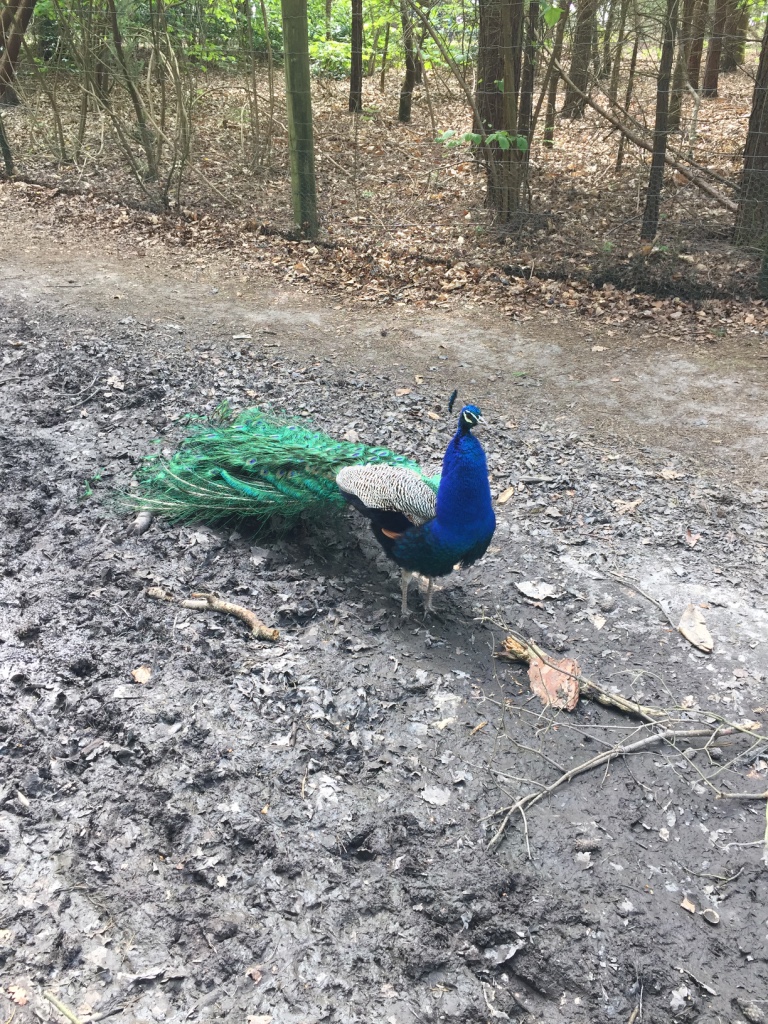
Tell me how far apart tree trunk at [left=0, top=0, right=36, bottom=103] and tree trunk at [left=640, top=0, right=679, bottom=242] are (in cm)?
884

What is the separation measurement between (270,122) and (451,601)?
24.3 ft

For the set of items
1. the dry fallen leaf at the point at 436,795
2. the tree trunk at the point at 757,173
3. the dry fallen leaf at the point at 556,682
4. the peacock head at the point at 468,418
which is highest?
the tree trunk at the point at 757,173

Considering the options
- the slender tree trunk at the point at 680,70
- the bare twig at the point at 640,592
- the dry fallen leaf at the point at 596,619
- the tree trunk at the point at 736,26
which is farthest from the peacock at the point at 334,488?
the tree trunk at the point at 736,26

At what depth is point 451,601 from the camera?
3.80 metres

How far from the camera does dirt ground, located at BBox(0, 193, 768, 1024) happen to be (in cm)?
222

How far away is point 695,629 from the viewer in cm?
348

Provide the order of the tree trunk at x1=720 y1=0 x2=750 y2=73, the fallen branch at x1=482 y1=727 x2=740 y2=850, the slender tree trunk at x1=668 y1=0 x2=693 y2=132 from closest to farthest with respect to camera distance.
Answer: the fallen branch at x1=482 y1=727 x2=740 y2=850
the slender tree trunk at x1=668 y1=0 x2=693 y2=132
the tree trunk at x1=720 y1=0 x2=750 y2=73

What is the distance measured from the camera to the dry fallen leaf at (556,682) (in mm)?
3141

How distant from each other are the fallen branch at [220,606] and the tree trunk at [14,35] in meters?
10.4

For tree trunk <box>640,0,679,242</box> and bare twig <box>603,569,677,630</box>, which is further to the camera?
tree trunk <box>640,0,679,242</box>

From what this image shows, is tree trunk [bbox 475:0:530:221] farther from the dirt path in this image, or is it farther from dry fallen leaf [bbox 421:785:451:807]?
dry fallen leaf [bbox 421:785:451:807]

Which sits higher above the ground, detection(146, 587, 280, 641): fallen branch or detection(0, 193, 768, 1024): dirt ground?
detection(146, 587, 280, 641): fallen branch

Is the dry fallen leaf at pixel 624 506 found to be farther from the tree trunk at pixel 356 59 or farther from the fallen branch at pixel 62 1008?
the tree trunk at pixel 356 59

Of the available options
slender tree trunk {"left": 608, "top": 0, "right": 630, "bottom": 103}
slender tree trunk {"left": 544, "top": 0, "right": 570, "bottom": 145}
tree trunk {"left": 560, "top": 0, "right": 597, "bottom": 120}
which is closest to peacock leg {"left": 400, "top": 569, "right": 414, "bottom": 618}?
tree trunk {"left": 560, "top": 0, "right": 597, "bottom": 120}
